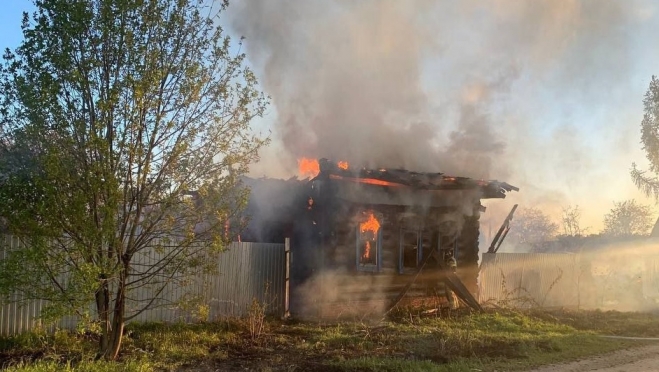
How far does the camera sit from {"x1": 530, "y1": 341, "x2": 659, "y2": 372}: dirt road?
889cm

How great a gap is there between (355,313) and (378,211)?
9.43 feet

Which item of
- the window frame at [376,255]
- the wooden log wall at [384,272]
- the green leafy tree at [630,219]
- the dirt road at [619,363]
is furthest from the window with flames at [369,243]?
the green leafy tree at [630,219]

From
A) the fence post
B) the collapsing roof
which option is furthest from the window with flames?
the fence post

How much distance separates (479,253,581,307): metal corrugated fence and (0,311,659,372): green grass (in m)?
5.34

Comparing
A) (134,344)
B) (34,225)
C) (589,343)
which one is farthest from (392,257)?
(34,225)

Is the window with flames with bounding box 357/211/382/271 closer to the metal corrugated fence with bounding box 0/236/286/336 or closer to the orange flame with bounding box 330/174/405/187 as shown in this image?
the orange flame with bounding box 330/174/405/187

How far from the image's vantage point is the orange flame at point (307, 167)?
50.3 feet

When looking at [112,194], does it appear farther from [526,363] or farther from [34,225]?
[526,363]

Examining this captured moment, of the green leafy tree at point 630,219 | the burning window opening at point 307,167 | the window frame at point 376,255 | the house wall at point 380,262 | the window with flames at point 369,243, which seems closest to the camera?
the house wall at point 380,262

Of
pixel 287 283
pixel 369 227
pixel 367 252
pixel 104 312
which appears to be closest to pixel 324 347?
pixel 287 283

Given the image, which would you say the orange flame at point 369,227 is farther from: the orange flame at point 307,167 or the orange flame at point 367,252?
the orange flame at point 307,167

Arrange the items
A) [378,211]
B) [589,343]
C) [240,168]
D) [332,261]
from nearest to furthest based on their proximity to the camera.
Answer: [240,168], [589,343], [332,261], [378,211]

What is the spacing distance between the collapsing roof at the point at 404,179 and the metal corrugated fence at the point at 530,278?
13.1ft

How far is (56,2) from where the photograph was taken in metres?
A: 7.11
